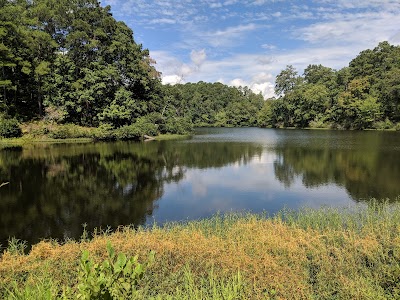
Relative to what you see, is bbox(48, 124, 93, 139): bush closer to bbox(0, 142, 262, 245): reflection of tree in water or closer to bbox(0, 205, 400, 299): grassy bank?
bbox(0, 142, 262, 245): reflection of tree in water

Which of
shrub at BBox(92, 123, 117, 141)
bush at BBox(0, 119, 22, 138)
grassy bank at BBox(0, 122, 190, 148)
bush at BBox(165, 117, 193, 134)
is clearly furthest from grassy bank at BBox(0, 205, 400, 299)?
bush at BBox(165, 117, 193, 134)

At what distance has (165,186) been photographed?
56.8 ft

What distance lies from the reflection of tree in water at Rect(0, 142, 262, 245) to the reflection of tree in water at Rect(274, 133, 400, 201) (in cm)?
502

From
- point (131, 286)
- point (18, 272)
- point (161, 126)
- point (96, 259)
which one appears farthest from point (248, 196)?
point (161, 126)

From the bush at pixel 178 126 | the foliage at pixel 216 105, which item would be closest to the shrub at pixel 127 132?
the bush at pixel 178 126

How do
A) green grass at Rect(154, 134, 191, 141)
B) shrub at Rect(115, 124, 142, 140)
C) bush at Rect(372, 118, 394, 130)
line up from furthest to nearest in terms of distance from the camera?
bush at Rect(372, 118, 394, 130), green grass at Rect(154, 134, 191, 141), shrub at Rect(115, 124, 142, 140)

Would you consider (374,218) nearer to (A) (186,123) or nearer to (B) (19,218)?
(B) (19,218)

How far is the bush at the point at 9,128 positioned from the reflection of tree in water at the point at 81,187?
11312mm

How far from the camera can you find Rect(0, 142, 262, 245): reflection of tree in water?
11500mm

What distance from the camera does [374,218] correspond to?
9586 millimetres

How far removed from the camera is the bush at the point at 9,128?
3747 centimetres

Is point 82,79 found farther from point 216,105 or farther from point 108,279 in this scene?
point 216,105

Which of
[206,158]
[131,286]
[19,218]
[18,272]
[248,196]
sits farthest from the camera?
[206,158]

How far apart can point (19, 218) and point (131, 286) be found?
11.0 metres
